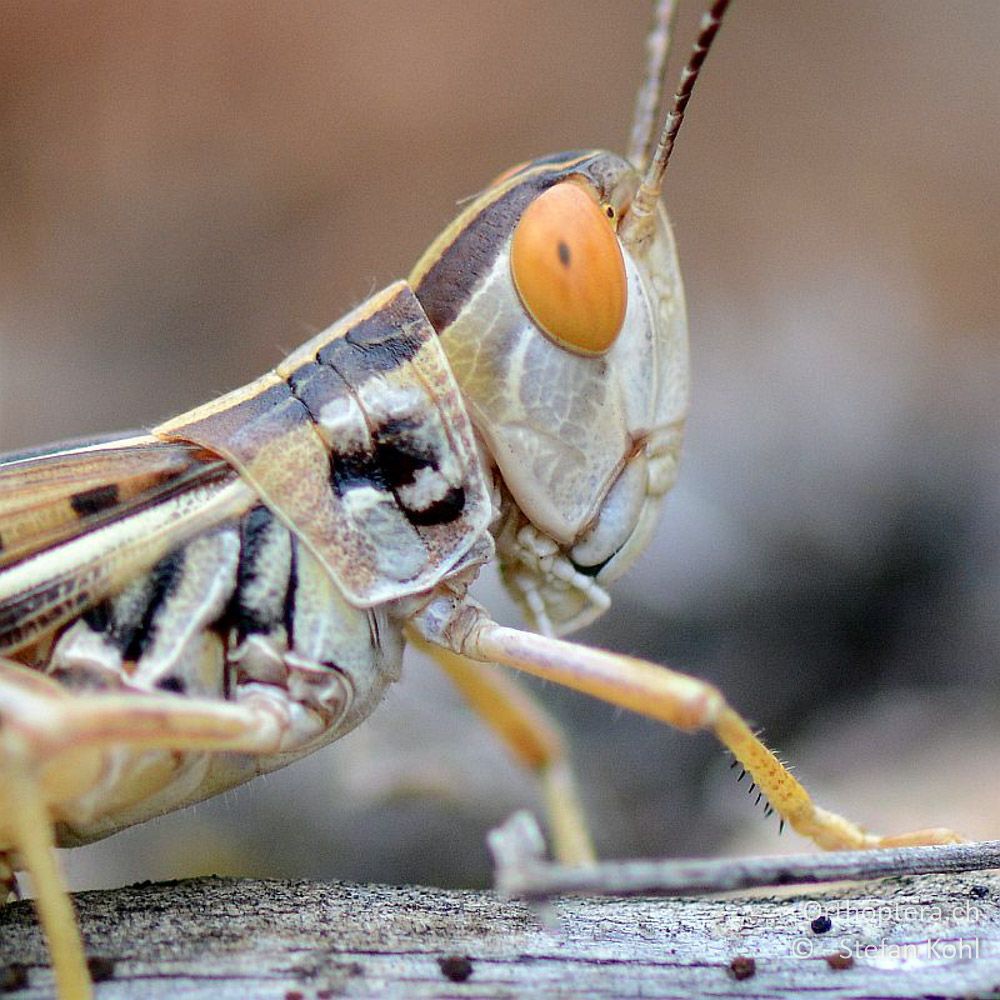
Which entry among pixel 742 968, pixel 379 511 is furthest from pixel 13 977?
pixel 742 968

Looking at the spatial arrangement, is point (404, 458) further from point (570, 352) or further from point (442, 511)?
point (570, 352)

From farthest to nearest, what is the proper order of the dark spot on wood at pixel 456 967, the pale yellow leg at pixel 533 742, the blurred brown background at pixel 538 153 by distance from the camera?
the blurred brown background at pixel 538 153, the pale yellow leg at pixel 533 742, the dark spot on wood at pixel 456 967

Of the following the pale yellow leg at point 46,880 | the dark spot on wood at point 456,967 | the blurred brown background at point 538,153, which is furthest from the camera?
the blurred brown background at point 538,153

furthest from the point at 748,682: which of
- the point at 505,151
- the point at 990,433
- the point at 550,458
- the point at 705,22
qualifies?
the point at 505,151

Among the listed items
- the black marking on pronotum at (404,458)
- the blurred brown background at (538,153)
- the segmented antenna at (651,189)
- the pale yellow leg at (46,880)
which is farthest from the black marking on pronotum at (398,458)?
the blurred brown background at (538,153)

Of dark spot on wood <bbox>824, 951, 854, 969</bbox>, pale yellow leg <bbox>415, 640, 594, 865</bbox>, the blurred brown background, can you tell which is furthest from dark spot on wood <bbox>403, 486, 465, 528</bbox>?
the blurred brown background

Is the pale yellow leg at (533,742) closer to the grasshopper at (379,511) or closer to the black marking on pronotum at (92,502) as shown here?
the grasshopper at (379,511)
